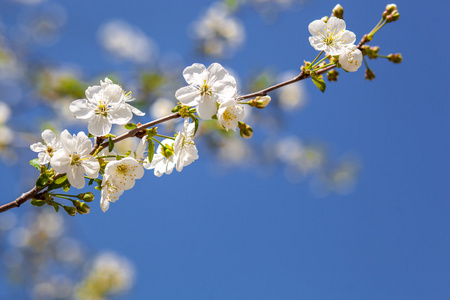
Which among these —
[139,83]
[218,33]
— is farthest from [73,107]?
[218,33]

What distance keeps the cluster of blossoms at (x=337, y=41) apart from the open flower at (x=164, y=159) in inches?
26.9

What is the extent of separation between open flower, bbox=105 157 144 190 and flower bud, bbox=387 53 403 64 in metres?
1.17

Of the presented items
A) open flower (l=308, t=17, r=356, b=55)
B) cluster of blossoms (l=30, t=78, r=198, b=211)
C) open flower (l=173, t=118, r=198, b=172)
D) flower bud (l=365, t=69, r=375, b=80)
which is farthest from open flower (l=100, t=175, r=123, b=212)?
flower bud (l=365, t=69, r=375, b=80)

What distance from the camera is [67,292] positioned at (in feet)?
20.6

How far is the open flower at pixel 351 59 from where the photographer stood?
1.46 metres

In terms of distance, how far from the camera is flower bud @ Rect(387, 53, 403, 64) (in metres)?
1.72

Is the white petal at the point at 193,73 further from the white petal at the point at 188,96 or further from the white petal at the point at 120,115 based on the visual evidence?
the white petal at the point at 120,115

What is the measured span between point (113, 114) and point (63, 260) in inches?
231

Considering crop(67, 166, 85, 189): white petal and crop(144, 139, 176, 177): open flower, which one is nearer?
crop(67, 166, 85, 189): white petal

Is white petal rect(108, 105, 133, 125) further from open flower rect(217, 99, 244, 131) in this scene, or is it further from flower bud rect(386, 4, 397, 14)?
Answer: flower bud rect(386, 4, 397, 14)

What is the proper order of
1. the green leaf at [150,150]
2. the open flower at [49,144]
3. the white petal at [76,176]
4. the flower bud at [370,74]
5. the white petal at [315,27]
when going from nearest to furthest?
the white petal at [76,176] < the green leaf at [150,150] < the open flower at [49,144] < the white petal at [315,27] < the flower bud at [370,74]

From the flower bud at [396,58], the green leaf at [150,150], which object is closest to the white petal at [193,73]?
the green leaf at [150,150]

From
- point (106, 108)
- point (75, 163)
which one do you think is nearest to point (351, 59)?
point (106, 108)

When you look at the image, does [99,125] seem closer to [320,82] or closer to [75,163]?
[75,163]
